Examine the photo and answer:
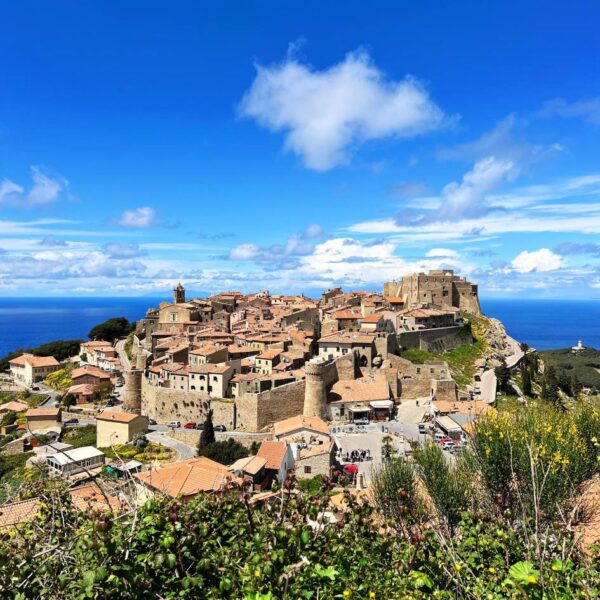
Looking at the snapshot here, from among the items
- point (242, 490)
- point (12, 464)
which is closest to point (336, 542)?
point (242, 490)

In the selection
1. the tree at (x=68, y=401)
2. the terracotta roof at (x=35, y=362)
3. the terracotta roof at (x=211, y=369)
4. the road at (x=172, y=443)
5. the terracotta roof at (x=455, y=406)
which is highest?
the terracotta roof at (x=211, y=369)

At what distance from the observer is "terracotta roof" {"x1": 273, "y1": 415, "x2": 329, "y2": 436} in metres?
30.0

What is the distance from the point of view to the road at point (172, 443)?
31570 millimetres

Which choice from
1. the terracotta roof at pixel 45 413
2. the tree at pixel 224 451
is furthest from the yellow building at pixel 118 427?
the terracotta roof at pixel 45 413

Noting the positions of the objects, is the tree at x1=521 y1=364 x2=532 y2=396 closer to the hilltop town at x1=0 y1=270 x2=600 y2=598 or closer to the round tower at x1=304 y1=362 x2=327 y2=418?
the hilltop town at x1=0 y1=270 x2=600 y2=598

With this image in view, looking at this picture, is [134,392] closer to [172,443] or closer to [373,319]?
[172,443]

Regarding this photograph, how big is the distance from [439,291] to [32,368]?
5272 centimetres

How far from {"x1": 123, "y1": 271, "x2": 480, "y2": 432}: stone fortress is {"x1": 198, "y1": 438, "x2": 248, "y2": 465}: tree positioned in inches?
111

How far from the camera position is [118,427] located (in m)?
34.9

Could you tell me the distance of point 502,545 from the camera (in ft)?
19.7

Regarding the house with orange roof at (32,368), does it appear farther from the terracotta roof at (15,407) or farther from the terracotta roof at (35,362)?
the terracotta roof at (15,407)

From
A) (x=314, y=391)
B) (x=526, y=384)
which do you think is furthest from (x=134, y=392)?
(x=526, y=384)

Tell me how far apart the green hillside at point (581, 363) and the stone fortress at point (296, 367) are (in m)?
34.6

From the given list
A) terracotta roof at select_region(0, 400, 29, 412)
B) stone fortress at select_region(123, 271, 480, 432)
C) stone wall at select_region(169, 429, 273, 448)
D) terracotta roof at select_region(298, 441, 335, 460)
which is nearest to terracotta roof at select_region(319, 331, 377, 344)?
stone fortress at select_region(123, 271, 480, 432)
